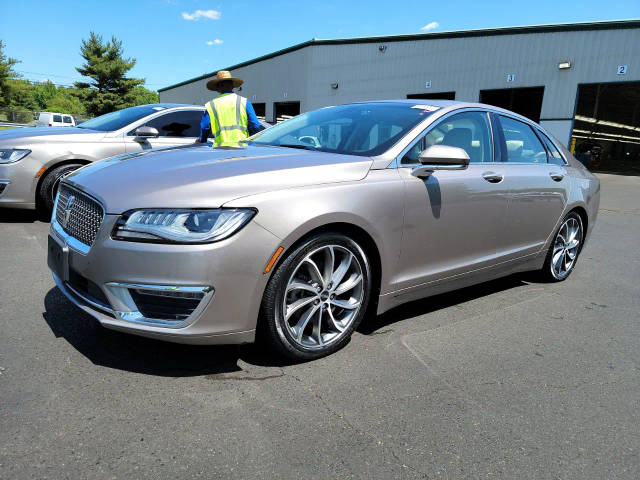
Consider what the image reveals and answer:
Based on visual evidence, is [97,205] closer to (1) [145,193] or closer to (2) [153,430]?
(1) [145,193]

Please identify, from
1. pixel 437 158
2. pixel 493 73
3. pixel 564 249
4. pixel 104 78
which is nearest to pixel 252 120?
pixel 437 158

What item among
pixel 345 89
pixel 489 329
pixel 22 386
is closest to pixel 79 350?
pixel 22 386

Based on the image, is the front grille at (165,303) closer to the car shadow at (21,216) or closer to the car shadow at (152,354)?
the car shadow at (152,354)

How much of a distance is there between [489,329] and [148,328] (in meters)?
2.30

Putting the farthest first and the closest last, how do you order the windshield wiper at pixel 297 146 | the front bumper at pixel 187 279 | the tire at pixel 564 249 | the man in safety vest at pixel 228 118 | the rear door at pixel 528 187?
the man in safety vest at pixel 228 118, the tire at pixel 564 249, the rear door at pixel 528 187, the windshield wiper at pixel 297 146, the front bumper at pixel 187 279

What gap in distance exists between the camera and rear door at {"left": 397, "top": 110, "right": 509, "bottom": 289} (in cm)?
302

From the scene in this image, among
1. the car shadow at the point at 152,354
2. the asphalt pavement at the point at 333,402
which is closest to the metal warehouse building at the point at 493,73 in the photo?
the asphalt pavement at the point at 333,402

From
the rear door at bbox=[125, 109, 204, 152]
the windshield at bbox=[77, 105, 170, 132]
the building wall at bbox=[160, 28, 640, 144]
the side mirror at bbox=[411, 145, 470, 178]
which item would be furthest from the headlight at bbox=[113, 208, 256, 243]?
the building wall at bbox=[160, 28, 640, 144]

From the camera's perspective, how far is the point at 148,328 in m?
2.28

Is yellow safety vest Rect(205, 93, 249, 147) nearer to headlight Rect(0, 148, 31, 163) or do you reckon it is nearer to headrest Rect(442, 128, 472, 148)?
headlight Rect(0, 148, 31, 163)

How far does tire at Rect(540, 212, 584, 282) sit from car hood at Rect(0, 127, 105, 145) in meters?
5.43

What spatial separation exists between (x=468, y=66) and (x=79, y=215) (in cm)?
2311

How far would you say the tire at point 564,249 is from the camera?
14.8 feet

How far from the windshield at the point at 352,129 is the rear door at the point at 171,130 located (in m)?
3.08
